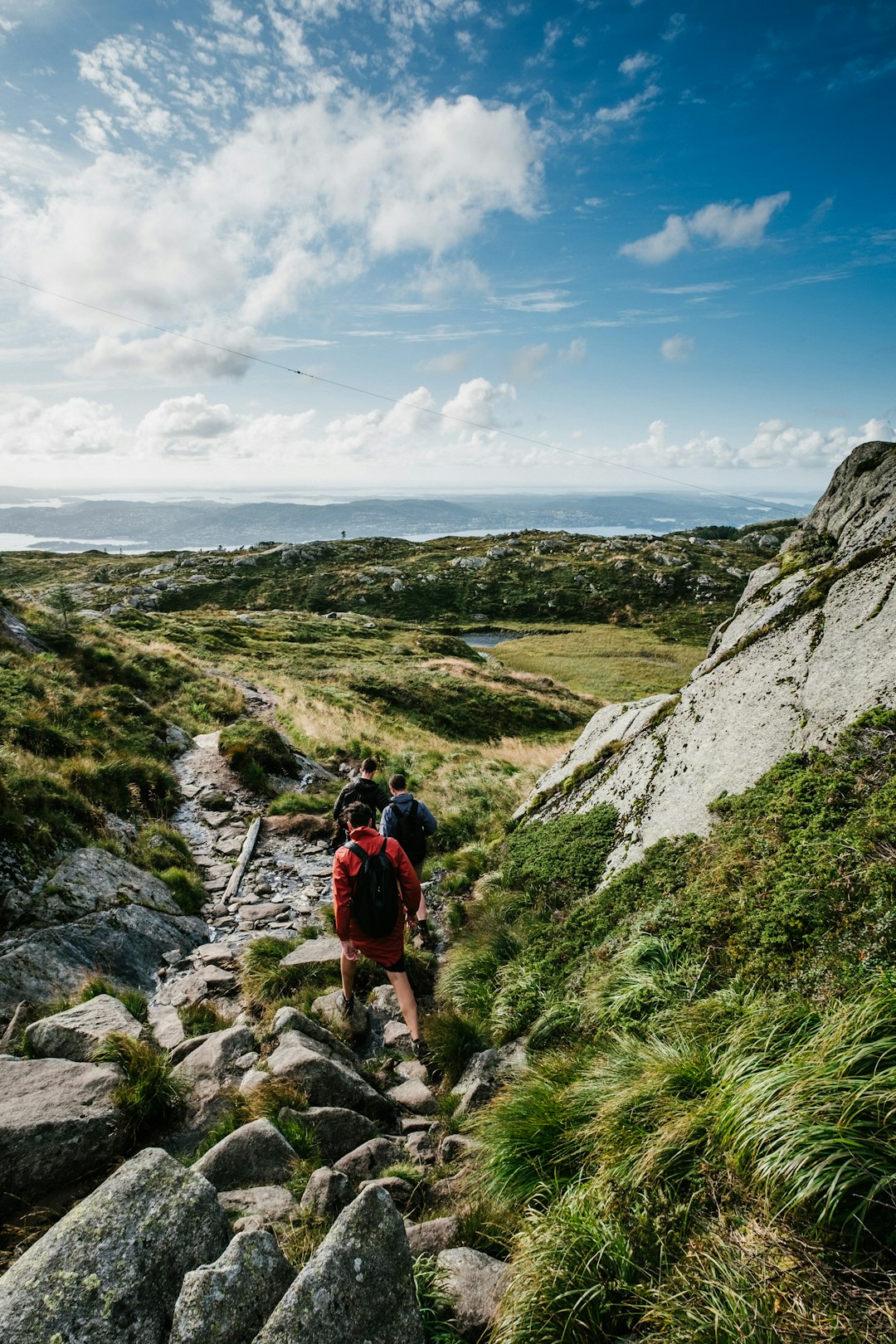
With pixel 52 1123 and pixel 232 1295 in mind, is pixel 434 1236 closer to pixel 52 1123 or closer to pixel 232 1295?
pixel 232 1295

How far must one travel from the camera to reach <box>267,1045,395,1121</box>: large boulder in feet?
18.9

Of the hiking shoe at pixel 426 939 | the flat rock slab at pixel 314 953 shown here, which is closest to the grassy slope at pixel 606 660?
the hiking shoe at pixel 426 939

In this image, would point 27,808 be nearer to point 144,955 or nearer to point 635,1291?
point 144,955

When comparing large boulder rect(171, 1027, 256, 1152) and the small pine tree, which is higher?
the small pine tree

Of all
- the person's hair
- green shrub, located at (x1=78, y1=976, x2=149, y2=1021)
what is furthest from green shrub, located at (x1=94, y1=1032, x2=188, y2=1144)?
the person's hair

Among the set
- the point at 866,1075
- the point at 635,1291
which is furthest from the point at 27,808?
the point at 866,1075

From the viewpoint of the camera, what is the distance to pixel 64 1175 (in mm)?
4605

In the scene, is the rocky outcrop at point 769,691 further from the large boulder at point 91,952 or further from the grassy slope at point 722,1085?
the large boulder at point 91,952

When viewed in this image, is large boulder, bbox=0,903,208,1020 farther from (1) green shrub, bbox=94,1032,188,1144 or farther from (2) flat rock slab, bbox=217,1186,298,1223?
(2) flat rock slab, bbox=217,1186,298,1223

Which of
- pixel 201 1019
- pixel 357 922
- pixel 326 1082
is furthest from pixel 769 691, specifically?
pixel 201 1019

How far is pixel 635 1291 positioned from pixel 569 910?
5.30 meters

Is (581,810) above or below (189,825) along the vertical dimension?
above

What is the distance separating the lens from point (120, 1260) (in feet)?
10.5

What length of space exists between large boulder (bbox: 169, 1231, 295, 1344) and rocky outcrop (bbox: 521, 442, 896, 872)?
20.6 feet
